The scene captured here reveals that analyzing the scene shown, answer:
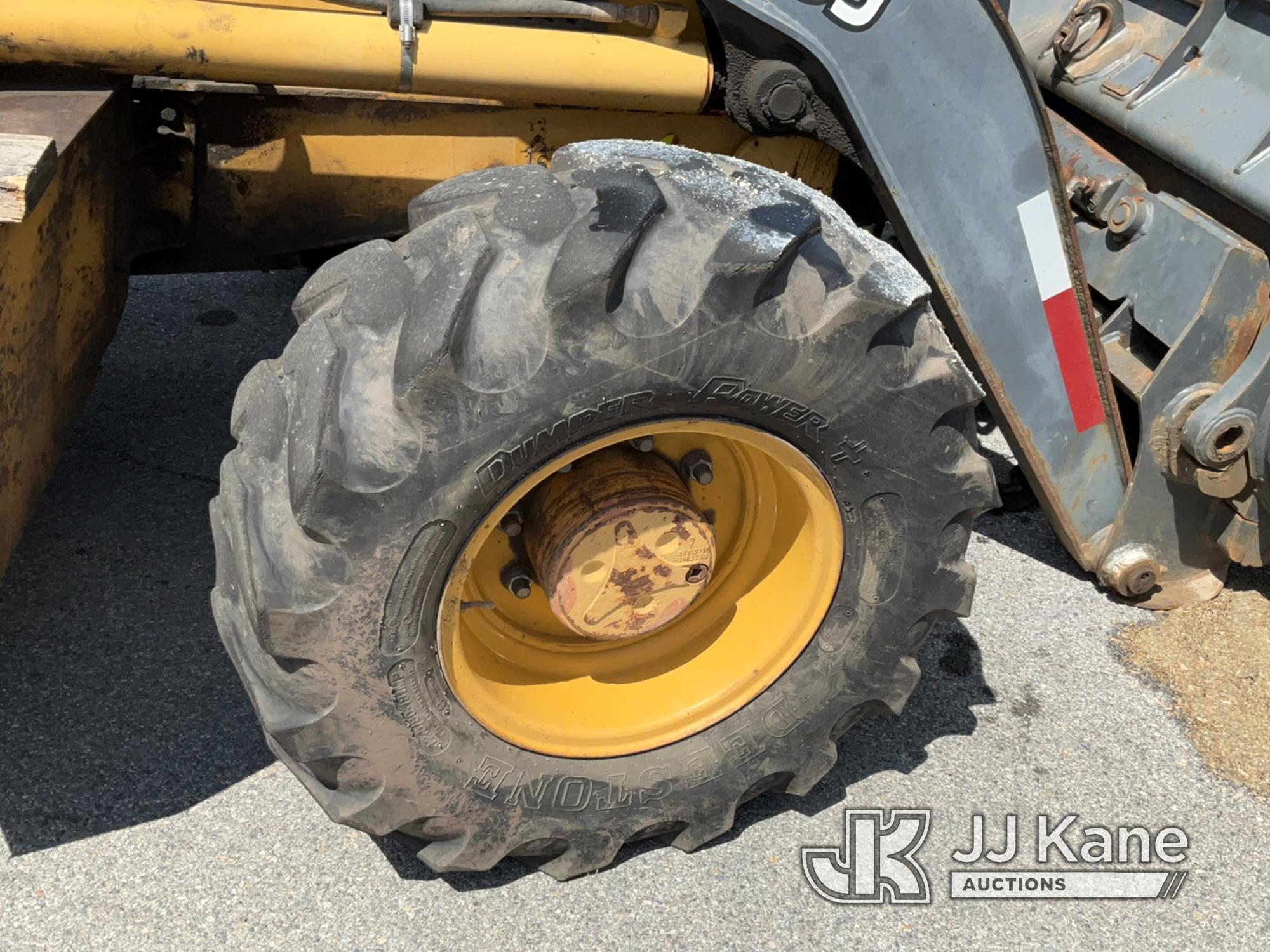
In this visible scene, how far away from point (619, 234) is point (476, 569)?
0.74 metres

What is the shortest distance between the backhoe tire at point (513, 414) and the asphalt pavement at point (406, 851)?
17 centimetres

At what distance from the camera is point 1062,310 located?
93.4 inches

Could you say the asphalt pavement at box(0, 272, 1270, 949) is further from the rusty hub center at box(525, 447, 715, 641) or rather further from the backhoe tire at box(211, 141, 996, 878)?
the rusty hub center at box(525, 447, 715, 641)

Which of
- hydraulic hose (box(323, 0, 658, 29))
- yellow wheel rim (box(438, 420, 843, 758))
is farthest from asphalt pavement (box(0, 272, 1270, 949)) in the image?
hydraulic hose (box(323, 0, 658, 29))

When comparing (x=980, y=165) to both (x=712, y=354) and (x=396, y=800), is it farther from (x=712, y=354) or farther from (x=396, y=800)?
(x=396, y=800)

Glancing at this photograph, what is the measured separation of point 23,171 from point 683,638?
4.57ft

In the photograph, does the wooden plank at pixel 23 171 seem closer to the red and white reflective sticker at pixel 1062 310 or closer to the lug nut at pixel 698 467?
the lug nut at pixel 698 467

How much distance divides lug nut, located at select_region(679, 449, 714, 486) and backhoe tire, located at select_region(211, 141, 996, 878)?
268 millimetres

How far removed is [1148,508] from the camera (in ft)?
9.02

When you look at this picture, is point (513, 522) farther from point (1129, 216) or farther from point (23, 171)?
point (1129, 216)

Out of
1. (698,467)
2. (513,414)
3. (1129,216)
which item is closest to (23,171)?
(513,414)

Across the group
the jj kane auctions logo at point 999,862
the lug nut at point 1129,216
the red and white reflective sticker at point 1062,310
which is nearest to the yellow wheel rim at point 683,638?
the jj kane auctions logo at point 999,862

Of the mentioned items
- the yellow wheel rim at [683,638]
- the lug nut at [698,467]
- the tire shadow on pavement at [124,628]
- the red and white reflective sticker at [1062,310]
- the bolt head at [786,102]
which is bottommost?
the tire shadow on pavement at [124,628]

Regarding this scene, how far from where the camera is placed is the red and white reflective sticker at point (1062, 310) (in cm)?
225
